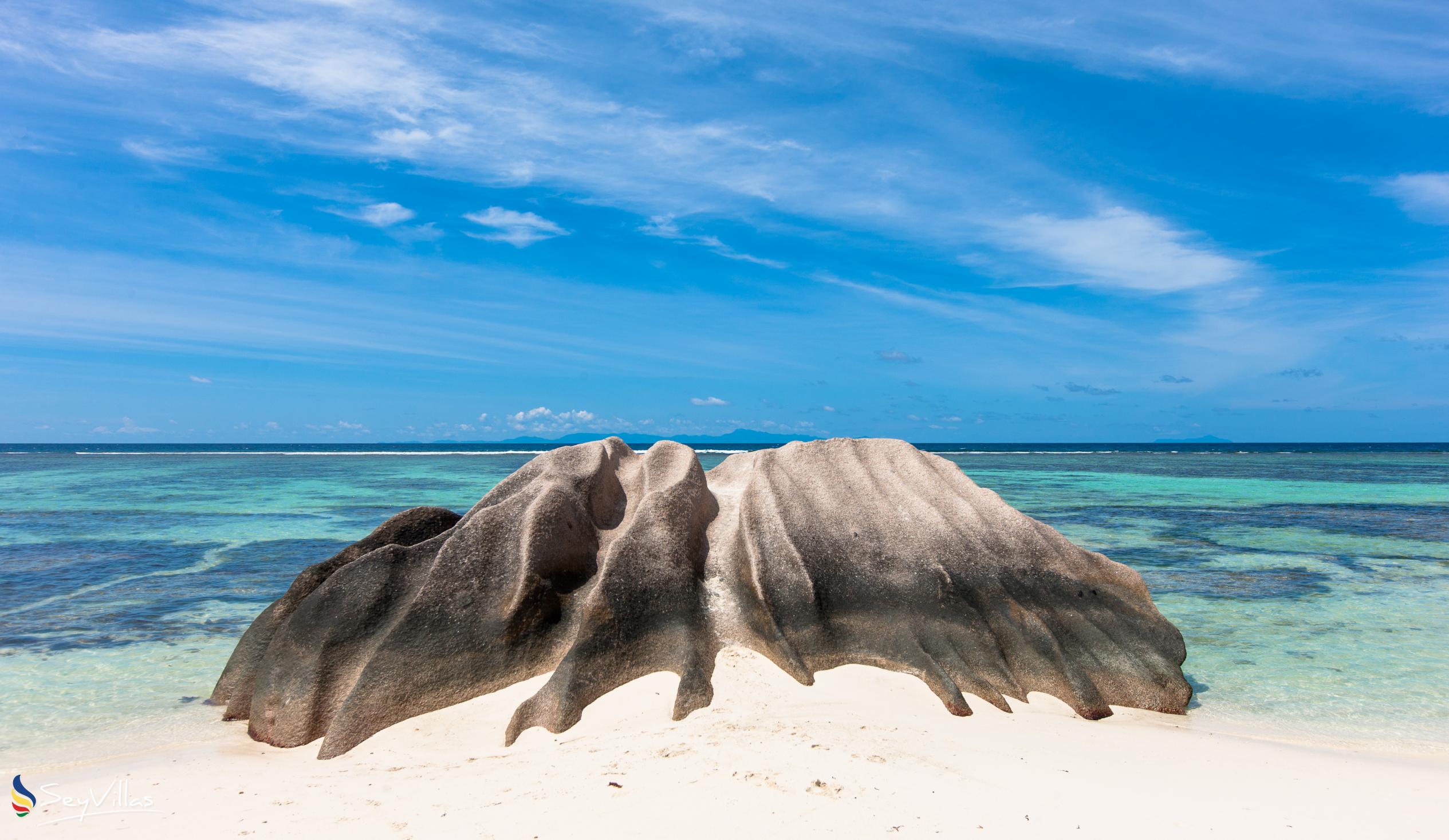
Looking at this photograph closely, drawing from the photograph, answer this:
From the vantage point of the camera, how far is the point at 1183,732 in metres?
5.39

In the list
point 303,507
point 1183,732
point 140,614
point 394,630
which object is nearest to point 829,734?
point 1183,732

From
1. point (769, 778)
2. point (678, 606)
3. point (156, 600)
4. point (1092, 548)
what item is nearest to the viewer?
point (769, 778)

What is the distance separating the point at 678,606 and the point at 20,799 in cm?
383

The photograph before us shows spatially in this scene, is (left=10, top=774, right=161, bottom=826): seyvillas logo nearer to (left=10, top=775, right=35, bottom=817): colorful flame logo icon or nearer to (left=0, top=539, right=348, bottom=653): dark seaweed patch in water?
(left=10, top=775, right=35, bottom=817): colorful flame logo icon

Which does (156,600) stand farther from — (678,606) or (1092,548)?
(1092,548)

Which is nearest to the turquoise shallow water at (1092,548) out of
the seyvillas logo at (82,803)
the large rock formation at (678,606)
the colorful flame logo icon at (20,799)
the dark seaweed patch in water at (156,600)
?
the dark seaweed patch in water at (156,600)

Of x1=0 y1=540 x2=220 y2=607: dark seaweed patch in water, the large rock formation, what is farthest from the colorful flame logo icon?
x1=0 y1=540 x2=220 y2=607: dark seaweed patch in water

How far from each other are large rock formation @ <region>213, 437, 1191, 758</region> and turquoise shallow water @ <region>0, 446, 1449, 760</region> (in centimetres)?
102

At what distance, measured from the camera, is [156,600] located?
31.3ft

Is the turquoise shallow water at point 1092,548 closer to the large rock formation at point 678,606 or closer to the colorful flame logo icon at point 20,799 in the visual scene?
the colorful flame logo icon at point 20,799

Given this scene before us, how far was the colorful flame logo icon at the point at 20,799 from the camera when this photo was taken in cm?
425

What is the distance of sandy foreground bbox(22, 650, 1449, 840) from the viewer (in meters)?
3.81

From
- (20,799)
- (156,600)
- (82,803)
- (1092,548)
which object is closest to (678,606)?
(82,803)

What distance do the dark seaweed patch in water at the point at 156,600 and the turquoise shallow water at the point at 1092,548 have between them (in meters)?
0.04
